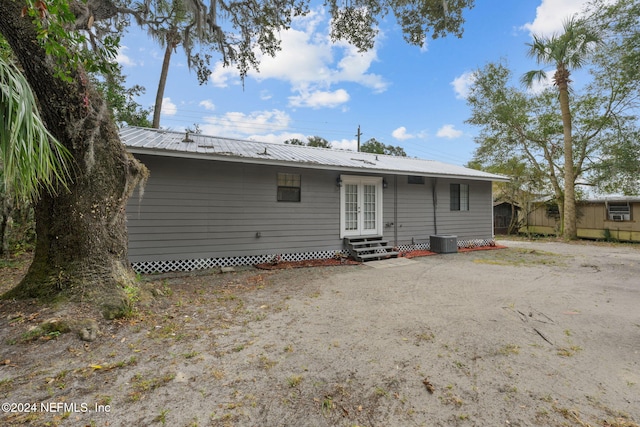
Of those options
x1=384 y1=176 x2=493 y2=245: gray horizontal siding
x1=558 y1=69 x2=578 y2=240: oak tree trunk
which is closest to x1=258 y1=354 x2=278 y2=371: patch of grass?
x1=384 y1=176 x2=493 y2=245: gray horizontal siding

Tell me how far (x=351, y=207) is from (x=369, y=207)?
647 mm

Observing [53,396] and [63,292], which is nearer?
[53,396]

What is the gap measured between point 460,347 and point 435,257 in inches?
241

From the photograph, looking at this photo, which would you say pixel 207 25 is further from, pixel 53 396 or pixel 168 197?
pixel 53 396

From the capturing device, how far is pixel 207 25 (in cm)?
705

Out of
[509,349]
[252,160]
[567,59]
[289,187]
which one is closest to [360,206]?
[289,187]

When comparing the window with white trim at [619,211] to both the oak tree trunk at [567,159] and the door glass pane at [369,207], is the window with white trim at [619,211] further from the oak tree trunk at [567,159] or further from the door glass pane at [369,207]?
the door glass pane at [369,207]

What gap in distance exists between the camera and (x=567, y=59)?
12.9 meters

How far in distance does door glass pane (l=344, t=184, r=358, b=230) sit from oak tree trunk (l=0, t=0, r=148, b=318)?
18.4ft

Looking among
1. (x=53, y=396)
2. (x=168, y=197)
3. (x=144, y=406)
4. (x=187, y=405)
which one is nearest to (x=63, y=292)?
(x=53, y=396)

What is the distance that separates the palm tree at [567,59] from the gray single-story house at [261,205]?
7.01 metres

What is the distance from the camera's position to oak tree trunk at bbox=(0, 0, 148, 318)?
3365 mm

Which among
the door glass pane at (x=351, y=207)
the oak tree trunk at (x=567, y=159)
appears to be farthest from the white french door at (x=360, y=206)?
the oak tree trunk at (x=567, y=159)

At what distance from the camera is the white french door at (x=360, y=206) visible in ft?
27.2
